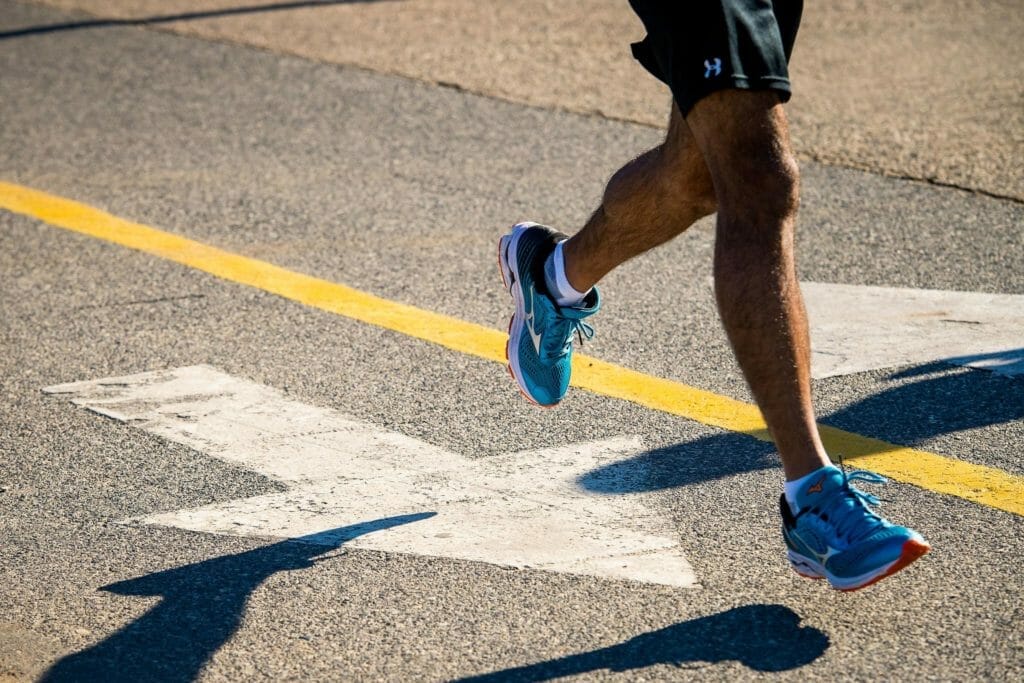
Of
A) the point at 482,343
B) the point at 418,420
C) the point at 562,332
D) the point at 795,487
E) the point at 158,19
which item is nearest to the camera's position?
the point at 795,487

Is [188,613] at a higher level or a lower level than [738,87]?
lower

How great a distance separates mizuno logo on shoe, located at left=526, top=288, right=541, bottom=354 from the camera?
3646 millimetres

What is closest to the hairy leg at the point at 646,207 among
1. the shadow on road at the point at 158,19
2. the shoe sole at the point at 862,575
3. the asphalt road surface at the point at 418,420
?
the asphalt road surface at the point at 418,420

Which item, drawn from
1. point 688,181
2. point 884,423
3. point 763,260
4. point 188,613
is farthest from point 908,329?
point 188,613

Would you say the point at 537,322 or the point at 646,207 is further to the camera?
the point at 537,322

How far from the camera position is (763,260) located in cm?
285

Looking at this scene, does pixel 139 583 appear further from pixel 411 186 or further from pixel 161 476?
pixel 411 186

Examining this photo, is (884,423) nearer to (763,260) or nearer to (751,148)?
(763,260)

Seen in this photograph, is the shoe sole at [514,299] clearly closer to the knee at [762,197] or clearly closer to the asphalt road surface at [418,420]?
the asphalt road surface at [418,420]

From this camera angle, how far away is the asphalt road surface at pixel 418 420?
2.70m

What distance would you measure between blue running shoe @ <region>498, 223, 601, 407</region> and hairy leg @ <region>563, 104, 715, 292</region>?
99 mm

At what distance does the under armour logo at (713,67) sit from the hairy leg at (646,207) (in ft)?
1.13

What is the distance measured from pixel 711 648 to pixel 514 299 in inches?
53.9

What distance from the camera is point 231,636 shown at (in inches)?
107
